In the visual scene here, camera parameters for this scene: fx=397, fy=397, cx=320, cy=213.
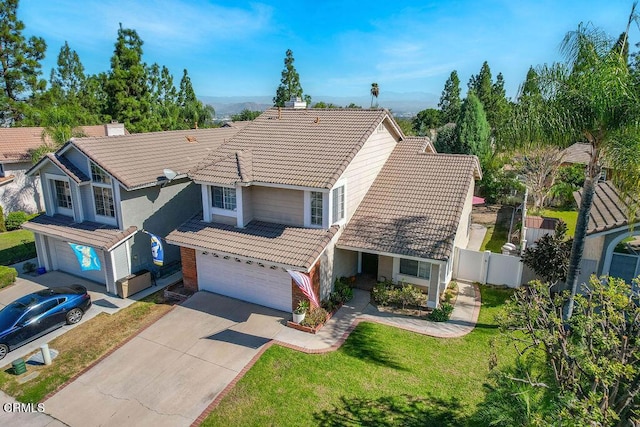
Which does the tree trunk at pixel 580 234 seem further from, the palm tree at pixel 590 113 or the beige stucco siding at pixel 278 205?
the beige stucco siding at pixel 278 205

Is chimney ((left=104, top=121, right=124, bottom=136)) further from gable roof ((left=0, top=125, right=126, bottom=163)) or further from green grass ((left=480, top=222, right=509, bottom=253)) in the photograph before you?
green grass ((left=480, top=222, right=509, bottom=253))

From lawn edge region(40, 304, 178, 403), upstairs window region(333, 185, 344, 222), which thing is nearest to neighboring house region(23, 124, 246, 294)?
lawn edge region(40, 304, 178, 403)

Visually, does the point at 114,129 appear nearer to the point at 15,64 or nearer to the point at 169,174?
the point at 169,174

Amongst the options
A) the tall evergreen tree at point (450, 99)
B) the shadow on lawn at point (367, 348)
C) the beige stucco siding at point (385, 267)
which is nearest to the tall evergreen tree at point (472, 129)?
the beige stucco siding at point (385, 267)

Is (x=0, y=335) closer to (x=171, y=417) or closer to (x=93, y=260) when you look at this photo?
(x=93, y=260)

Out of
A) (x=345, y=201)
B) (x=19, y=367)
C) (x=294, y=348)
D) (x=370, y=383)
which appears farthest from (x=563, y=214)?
(x=19, y=367)
